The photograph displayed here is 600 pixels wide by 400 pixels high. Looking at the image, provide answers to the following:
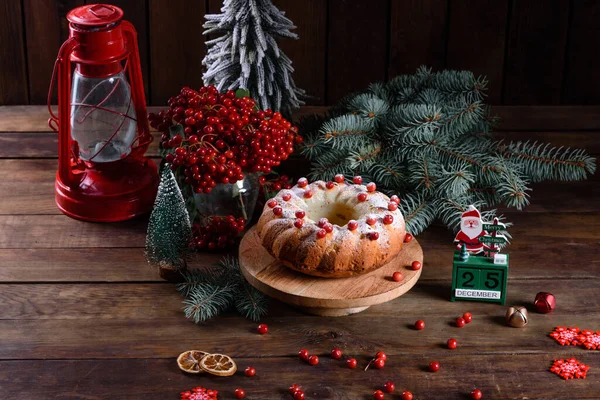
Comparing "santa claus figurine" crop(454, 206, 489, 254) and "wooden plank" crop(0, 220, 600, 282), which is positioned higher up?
"santa claus figurine" crop(454, 206, 489, 254)

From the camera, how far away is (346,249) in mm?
1396

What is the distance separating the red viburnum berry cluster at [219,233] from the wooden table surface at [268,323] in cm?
4

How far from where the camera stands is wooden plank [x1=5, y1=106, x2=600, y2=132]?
2111 millimetres

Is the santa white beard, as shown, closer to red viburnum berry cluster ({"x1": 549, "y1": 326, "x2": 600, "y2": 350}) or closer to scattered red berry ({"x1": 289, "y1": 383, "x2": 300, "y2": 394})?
red viburnum berry cluster ({"x1": 549, "y1": 326, "x2": 600, "y2": 350})

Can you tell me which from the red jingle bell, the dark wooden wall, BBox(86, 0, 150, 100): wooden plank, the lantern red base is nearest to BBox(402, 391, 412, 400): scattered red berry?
the red jingle bell

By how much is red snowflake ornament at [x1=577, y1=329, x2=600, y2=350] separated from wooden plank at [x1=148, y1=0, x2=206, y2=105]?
49.5 inches

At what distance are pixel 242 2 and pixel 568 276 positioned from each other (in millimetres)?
839

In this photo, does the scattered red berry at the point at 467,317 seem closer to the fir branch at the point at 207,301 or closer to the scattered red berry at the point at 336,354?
the scattered red berry at the point at 336,354

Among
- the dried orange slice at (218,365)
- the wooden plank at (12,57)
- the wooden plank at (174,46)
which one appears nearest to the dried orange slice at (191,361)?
the dried orange slice at (218,365)

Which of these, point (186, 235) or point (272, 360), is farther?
point (186, 235)

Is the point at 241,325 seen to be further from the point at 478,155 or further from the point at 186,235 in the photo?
the point at 478,155

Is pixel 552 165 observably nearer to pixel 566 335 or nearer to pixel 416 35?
pixel 566 335

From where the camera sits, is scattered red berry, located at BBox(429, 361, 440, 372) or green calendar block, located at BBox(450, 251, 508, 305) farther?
green calendar block, located at BBox(450, 251, 508, 305)

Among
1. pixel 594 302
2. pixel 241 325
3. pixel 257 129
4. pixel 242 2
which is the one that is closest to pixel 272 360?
pixel 241 325
